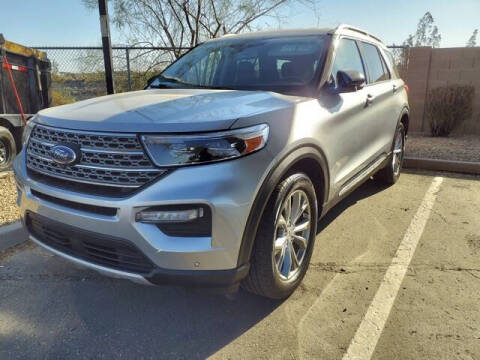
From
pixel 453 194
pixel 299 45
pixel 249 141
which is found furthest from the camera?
pixel 453 194

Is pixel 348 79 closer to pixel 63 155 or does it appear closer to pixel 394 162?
pixel 63 155

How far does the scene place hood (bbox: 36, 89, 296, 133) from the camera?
211 centimetres

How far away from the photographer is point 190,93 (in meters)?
2.97

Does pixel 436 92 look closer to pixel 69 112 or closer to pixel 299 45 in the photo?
pixel 299 45

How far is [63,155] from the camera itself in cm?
226

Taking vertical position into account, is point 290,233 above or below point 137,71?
below

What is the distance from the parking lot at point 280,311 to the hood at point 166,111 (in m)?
1.21

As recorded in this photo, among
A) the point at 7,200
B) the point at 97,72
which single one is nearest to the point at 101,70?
the point at 97,72

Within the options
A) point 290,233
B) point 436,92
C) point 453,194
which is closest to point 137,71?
point 436,92

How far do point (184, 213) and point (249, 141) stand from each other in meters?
0.53

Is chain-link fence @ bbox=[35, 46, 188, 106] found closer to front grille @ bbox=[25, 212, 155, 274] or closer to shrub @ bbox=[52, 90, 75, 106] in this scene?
shrub @ bbox=[52, 90, 75, 106]

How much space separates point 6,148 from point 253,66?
428 centimetres

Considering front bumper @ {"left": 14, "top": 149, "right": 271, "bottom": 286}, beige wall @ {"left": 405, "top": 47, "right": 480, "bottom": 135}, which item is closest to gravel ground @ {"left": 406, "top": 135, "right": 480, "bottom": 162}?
beige wall @ {"left": 405, "top": 47, "right": 480, "bottom": 135}

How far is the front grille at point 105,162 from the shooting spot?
2086 millimetres
